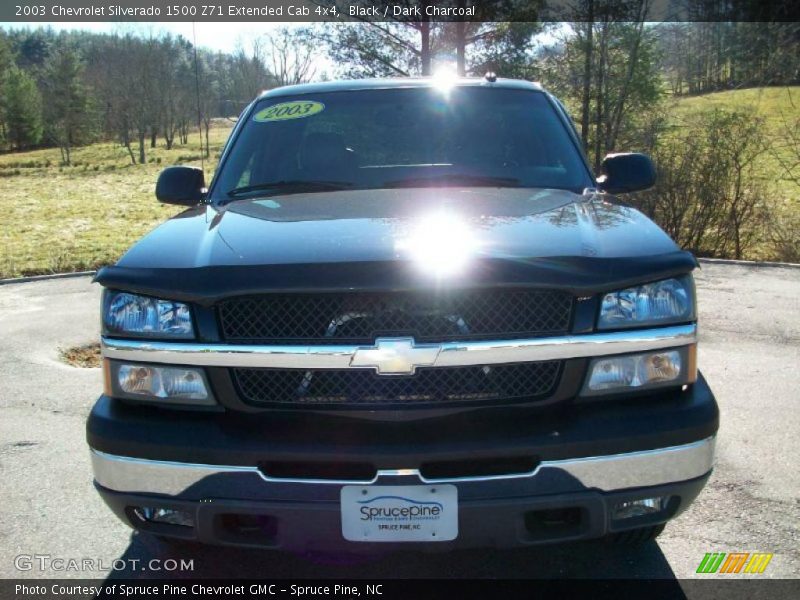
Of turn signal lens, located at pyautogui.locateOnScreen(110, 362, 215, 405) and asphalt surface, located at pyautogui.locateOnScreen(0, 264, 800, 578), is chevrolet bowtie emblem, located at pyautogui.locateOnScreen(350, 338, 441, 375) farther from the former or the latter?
asphalt surface, located at pyautogui.locateOnScreen(0, 264, 800, 578)

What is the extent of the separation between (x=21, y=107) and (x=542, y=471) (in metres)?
70.8

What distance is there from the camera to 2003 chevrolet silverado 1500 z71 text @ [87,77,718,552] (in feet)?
7.48

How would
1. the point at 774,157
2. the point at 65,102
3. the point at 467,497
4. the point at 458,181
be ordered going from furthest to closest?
the point at 65,102 → the point at 774,157 → the point at 458,181 → the point at 467,497

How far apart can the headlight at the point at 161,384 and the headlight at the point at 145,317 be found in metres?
0.11

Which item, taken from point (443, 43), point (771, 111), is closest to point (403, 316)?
point (771, 111)

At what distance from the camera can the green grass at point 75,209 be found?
13.5 meters

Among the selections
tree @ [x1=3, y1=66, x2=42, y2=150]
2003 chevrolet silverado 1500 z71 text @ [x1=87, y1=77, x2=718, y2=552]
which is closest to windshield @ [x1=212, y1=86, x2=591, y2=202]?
2003 chevrolet silverado 1500 z71 text @ [x1=87, y1=77, x2=718, y2=552]

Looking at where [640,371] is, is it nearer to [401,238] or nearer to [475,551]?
[401,238]

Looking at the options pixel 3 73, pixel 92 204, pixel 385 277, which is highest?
pixel 3 73

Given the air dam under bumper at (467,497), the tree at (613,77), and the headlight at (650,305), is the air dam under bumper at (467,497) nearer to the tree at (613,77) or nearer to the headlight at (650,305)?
the headlight at (650,305)

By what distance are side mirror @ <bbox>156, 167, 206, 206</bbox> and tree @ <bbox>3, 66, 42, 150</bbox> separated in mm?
66360

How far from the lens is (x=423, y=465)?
7.45 feet

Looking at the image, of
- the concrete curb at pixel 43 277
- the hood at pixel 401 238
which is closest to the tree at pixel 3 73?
the concrete curb at pixel 43 277

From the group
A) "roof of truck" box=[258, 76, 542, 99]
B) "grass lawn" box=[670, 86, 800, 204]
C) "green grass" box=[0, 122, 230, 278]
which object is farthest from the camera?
"green grass" box=[0, 122, 230, 278]
